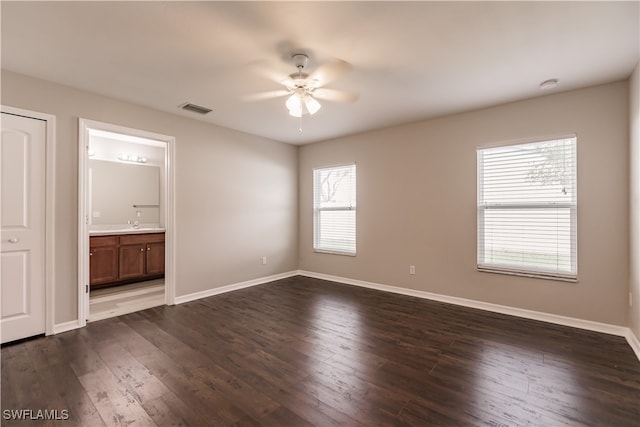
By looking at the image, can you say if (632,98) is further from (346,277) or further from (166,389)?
(166,389)

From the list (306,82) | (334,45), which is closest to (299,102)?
(306,82)

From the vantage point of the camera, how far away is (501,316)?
3441 millimetres

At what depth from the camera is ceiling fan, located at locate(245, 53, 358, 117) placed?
7.97 ft

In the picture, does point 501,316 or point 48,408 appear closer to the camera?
point 48,408

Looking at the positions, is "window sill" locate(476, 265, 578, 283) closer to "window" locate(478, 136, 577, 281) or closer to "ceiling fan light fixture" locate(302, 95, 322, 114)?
"window" locate(478, 136, 577, 281)

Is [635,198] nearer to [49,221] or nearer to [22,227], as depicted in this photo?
[49,221]

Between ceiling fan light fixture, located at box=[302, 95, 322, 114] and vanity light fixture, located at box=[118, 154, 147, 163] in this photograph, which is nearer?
ceiling fan light fixture, located at box=[302, 95, 322, 114]

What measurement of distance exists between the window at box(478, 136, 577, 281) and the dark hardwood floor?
0.69 metres

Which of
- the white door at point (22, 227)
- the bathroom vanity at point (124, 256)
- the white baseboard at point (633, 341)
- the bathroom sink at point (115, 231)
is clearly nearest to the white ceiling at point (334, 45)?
the white door at point (22, 227)

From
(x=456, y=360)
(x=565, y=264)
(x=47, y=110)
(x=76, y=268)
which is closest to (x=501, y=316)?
(x=565, y=264)

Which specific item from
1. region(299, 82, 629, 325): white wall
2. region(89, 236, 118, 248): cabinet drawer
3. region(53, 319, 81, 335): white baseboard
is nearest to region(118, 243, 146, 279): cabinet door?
region(89, 236, 118, 248): cabinet drawer

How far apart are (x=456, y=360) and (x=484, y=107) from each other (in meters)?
2.98

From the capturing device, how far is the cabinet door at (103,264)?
4.37 metres

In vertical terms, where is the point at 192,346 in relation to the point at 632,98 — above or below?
below
